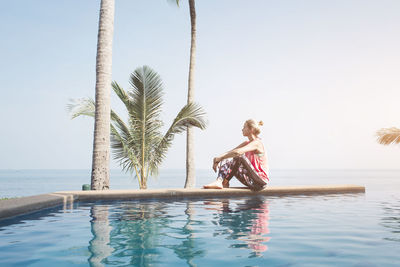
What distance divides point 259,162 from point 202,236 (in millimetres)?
4394

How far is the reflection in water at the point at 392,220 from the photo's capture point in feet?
14.7

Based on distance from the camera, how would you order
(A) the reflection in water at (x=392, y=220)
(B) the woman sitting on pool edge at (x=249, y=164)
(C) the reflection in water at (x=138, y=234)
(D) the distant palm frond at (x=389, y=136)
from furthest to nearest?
(D) the distant palm frond at (x=389, y=136) → (B) the woman sitting on pool edge at (x=249, y=164) → (A) the reflection in water at (x=392, y=220) → (C) the reflection in water at (x=138, y=234)

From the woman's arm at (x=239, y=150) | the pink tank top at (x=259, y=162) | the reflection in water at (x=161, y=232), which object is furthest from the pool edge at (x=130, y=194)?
the woman's arm at (x=239, y=150)

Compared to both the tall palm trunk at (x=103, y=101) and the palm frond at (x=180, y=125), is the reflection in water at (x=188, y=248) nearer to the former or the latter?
the tall palm trunk at (x=103, y=101)

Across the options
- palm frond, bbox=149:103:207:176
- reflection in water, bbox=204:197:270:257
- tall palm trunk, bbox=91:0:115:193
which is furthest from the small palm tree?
reflection in water, bbox=204:197:270:257

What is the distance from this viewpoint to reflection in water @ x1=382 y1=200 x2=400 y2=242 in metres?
4.48

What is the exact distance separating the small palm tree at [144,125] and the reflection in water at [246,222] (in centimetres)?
498

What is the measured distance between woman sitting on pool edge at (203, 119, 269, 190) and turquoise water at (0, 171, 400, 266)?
126 cm

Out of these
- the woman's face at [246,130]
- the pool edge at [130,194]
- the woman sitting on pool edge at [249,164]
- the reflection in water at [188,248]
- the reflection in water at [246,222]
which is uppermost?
the woman's face at [246,130]

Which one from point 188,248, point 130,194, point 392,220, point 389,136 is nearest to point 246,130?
point 130,194

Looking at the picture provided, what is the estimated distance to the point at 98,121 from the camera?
9.55 meters

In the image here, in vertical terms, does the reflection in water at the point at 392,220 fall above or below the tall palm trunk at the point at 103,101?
below

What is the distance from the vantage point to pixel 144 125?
40.3 feet

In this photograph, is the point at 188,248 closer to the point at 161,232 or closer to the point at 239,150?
the point at 161,232
